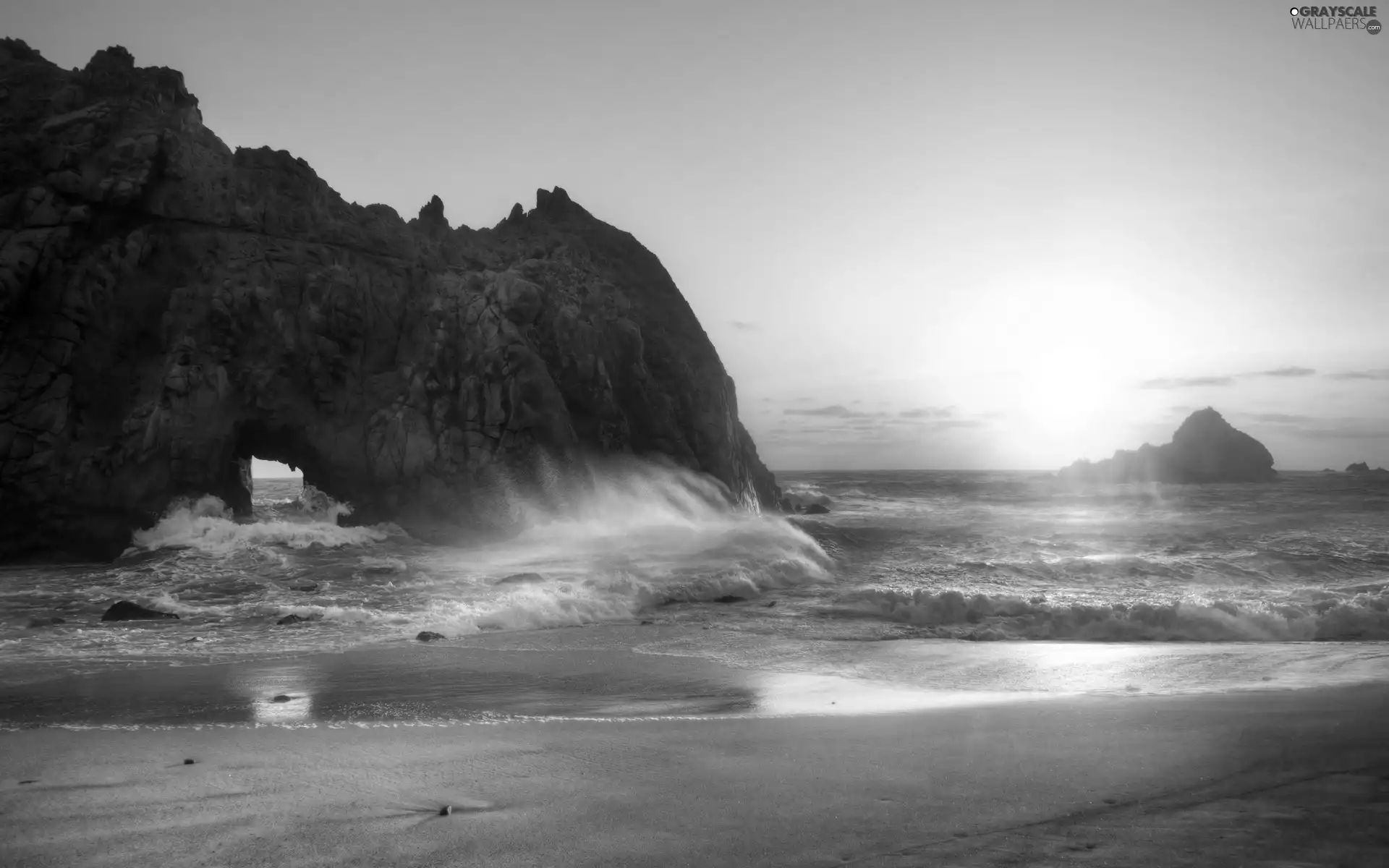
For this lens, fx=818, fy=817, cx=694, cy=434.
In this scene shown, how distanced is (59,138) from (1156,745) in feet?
79.4

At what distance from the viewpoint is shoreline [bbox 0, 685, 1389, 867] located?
10.3ft

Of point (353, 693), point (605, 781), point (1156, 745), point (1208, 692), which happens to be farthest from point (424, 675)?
point (1208, 692)

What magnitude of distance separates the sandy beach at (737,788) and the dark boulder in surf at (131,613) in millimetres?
6387

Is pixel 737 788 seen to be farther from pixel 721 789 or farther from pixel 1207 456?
pixel 1207 456

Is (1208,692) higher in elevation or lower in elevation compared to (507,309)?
lower

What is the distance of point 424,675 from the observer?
754 cm

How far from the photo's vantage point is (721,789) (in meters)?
3.96

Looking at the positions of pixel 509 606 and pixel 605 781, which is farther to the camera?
pixel 509 606

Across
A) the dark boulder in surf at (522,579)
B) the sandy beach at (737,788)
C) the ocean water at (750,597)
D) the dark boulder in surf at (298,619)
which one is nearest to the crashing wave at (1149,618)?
the ocean water at (750,597)

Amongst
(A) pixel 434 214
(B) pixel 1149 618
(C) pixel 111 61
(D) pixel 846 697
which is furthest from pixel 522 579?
(C) pixel 111 61

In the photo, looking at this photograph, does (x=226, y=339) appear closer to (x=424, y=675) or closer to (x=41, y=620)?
(x=41, y=620)

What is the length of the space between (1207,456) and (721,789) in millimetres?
73575

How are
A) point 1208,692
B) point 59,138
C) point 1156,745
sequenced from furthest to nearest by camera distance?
1. point 59,138
2. point 1208,692
3. point 1156,745

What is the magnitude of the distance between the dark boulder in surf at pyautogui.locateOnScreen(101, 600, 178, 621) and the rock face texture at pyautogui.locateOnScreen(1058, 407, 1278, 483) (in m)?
70.7
